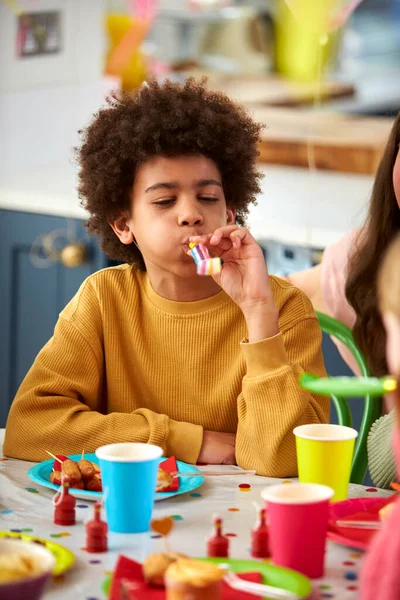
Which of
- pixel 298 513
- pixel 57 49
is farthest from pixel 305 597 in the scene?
pixel 57 49

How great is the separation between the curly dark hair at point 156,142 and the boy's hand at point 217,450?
42 centimetres

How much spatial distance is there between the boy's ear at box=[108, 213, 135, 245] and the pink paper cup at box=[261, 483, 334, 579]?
2.81 feet

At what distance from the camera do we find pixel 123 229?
1799mm

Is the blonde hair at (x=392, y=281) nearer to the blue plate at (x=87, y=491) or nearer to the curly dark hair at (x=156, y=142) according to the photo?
the blue plate at (x=87, y=491)

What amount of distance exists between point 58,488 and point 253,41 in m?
2.45

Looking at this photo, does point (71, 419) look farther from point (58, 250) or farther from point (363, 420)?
point (58, 250)

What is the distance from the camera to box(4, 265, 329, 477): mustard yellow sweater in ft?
4.85

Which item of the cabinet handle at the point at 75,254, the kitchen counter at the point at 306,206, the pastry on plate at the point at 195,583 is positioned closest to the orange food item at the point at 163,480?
the pastry on plate at the point at 195,583

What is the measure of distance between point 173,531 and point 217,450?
0.37 m

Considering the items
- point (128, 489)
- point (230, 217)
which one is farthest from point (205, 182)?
point (128, 489)

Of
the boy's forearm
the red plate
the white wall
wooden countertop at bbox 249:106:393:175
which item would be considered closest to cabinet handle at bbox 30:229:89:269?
the white wall

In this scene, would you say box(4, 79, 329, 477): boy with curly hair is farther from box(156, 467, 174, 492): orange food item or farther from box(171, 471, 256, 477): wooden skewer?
box(156, 467, 174, 492): orange food item

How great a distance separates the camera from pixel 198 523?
1.18 m

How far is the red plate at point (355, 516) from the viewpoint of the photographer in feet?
3.51
